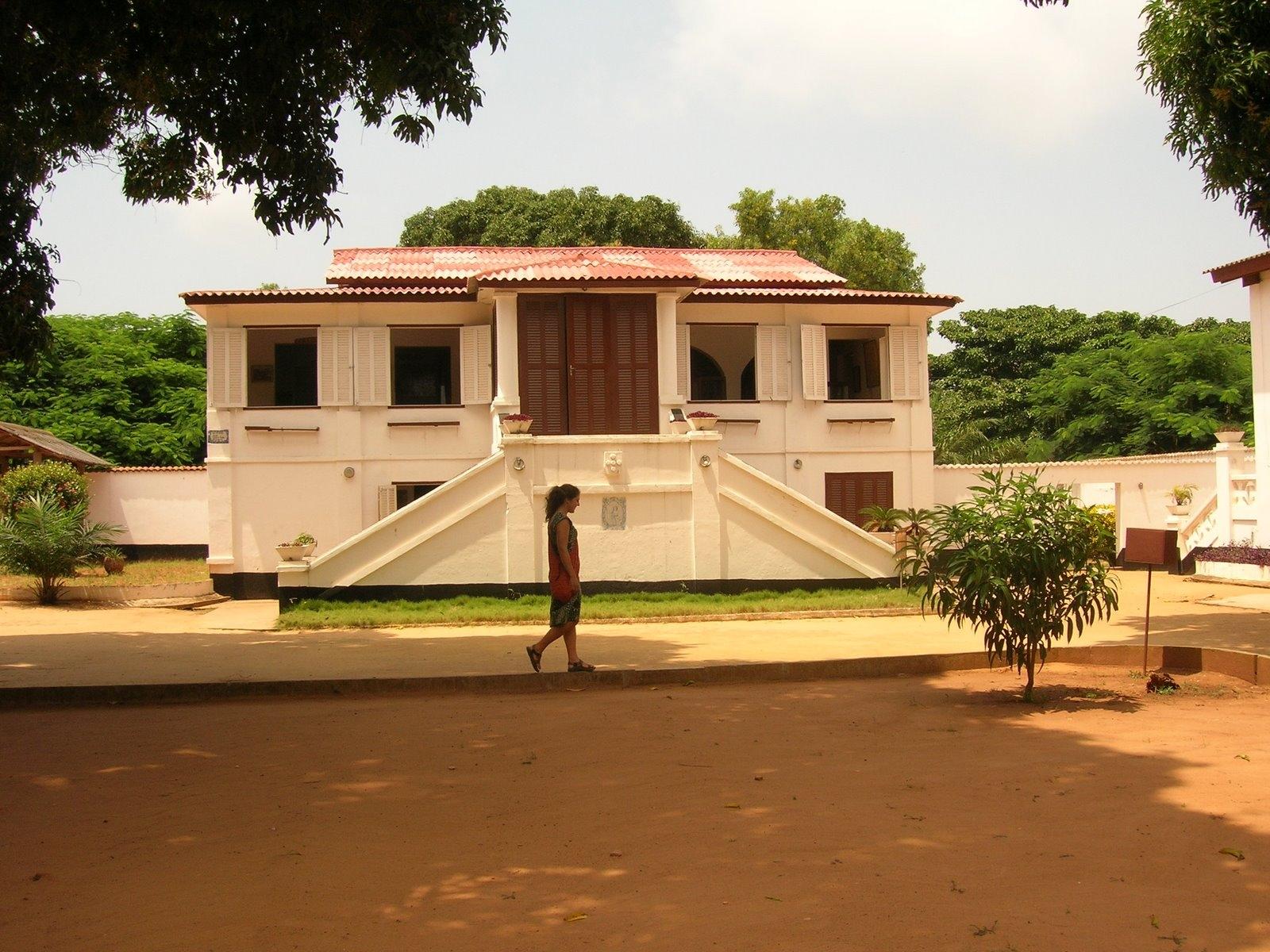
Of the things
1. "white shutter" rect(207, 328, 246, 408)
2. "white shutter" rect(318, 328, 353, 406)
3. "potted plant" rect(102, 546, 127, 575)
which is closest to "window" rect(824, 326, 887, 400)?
"white shutter" rect(318, 328, 353, 406)

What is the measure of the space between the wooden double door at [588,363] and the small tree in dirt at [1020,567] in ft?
33.4

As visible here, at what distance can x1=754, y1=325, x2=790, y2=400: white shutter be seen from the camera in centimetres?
2102

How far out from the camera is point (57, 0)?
8.17m

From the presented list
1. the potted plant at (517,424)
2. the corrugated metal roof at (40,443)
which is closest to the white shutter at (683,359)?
the potted plant at (517,424)

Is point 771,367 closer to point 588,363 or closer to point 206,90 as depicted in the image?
point 588,363

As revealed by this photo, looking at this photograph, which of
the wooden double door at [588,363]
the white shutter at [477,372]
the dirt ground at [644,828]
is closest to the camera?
the dirt ground at [644,828]

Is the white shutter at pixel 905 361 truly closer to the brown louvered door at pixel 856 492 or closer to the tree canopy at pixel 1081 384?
the brown louvered door at pixel 856 492

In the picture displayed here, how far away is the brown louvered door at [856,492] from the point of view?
832 inches

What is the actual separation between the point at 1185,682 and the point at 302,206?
832 cm

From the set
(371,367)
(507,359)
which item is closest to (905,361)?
(507,359)

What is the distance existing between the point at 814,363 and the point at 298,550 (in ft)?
31.1

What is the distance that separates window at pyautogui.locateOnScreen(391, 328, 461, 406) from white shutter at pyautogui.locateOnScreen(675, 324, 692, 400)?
424cm

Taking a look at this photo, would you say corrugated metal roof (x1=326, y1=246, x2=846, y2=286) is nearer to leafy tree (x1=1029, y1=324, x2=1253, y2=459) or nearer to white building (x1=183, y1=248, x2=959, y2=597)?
white building (x1=183, y1=248, x2=959, y2=597)

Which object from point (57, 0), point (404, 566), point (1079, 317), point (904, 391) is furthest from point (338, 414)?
point (1079, 317)
